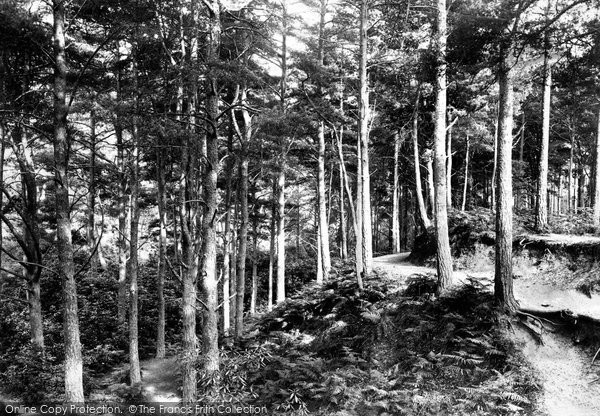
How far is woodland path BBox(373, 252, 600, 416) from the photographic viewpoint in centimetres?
612

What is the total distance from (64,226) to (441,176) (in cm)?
834

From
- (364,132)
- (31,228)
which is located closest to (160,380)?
(31,228)

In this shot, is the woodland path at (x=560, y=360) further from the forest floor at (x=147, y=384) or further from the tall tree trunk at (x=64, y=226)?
the forest floor at (x=147, y=384)

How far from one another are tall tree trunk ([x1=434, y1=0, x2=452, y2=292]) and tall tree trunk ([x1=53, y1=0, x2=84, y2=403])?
317 inches

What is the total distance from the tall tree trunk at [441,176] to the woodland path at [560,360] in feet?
6.09

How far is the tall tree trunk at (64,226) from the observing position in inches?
281

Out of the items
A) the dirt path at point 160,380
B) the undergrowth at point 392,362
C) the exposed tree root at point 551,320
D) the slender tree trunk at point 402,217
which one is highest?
the slender tree trunk at point 402,217

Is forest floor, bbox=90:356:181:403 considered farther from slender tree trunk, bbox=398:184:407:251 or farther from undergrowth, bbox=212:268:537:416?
slender tree trunk, bbox=398:184:407:251

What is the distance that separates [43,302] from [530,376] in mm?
21261

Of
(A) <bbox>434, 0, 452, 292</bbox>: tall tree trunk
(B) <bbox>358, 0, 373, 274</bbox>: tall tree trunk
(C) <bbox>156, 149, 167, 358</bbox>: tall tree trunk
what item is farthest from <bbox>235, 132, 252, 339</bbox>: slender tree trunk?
(A) <bbox>434, 0, 452, 292</bbox>: tall tree trunk

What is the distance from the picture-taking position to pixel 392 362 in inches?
317

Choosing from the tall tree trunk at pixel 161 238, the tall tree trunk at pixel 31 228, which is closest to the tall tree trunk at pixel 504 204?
the tall tree trunk at pixel 161 238

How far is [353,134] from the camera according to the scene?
19.2 m

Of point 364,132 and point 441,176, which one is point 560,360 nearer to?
point 441,176
